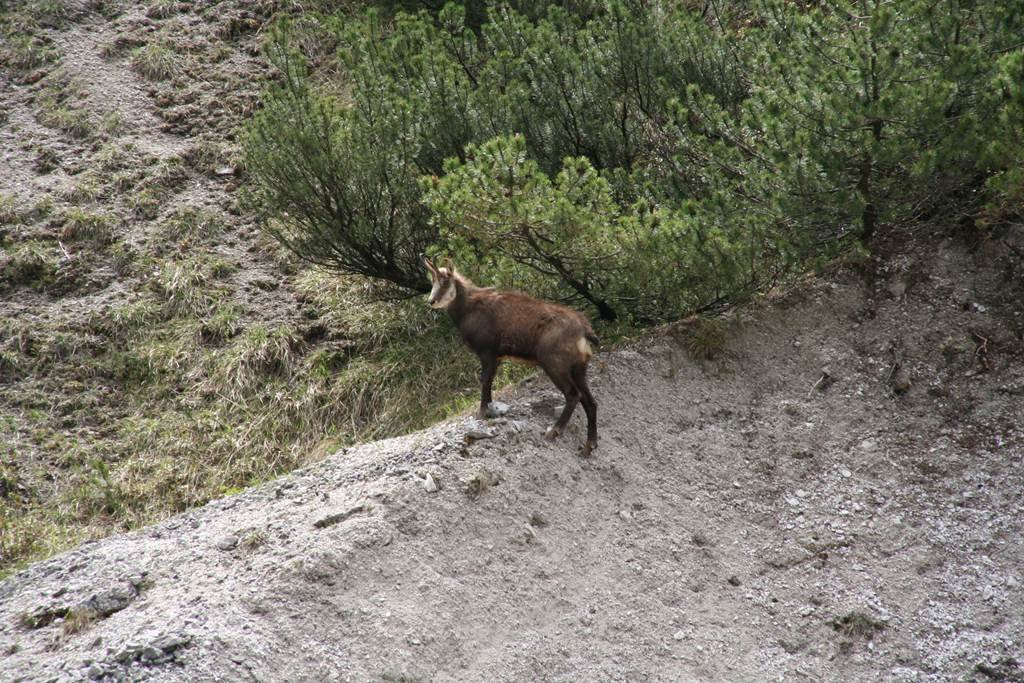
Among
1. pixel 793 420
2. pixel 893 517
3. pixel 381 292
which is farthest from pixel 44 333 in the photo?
pixel 893 517

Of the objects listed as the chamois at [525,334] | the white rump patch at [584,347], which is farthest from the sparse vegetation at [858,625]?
the white rump patch at [584,347]

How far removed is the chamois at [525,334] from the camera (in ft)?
22.8

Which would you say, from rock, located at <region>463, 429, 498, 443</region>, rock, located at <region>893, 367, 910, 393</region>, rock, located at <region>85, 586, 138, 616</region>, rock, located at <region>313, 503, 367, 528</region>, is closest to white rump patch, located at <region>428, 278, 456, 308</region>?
rock, located at <region>463, 429, 498, 443</region>

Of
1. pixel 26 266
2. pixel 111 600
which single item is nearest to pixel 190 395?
pixel 26 266

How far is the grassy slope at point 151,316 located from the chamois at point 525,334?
115 inches

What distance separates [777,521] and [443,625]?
Result: 262cm

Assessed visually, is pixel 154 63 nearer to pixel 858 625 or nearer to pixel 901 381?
pixel 901 381

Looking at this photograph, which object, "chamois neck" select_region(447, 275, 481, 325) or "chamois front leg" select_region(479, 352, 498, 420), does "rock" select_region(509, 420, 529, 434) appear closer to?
"chamois front leg" select_region(479, 352, 498, 420)

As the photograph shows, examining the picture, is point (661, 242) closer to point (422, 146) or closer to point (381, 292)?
point (422, 146)

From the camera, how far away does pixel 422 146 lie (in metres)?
10.4

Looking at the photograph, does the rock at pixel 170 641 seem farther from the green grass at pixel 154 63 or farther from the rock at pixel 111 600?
the green grass at pixel 154 63

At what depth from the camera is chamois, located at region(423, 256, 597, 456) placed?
22.8 feet

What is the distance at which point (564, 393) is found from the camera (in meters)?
7.00

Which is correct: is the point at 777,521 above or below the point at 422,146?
below
